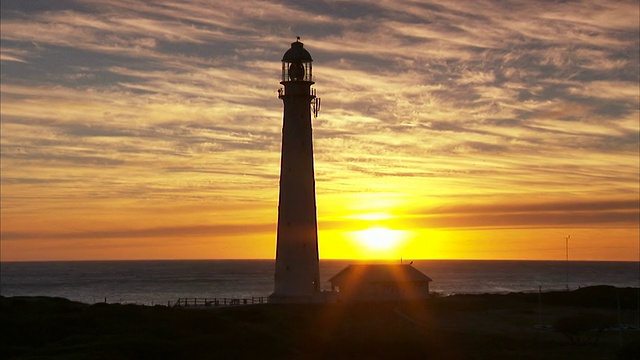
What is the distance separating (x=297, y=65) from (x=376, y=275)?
768 inches

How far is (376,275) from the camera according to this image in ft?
242

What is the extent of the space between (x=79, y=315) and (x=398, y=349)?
21315 millimetres

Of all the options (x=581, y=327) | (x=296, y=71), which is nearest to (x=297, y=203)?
(x=296, y=71)

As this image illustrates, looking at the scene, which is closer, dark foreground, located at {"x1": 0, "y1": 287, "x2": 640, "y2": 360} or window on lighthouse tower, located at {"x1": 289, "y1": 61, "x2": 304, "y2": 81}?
dark foreground, located at {"x1": 0, "y1": 287, "x2": 640, "y2": 360}

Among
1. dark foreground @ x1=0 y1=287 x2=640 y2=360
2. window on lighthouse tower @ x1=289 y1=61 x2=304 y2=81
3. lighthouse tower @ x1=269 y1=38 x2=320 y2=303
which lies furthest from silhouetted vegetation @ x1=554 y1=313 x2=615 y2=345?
window on lighthouse tower @ x1=289 y1=61 x2=304 y2=81

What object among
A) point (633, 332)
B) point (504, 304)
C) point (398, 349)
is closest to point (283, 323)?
point (398, 349)

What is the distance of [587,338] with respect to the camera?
58375 mm

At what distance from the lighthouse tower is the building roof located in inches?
394

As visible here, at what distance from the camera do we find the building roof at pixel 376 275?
241 ft

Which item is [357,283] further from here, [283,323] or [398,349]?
[398,349]

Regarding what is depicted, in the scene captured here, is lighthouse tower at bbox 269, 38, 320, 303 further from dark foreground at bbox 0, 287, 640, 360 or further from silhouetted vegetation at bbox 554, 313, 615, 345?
silhouetted vegetation at bbox 554, 313, 615, 345

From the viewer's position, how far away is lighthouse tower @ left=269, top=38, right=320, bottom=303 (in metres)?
62.6

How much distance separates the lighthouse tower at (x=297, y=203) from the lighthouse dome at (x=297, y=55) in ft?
4.42

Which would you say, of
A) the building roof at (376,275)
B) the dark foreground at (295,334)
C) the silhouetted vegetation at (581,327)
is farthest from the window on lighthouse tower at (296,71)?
the silhouetted vegetation at (581,327)
